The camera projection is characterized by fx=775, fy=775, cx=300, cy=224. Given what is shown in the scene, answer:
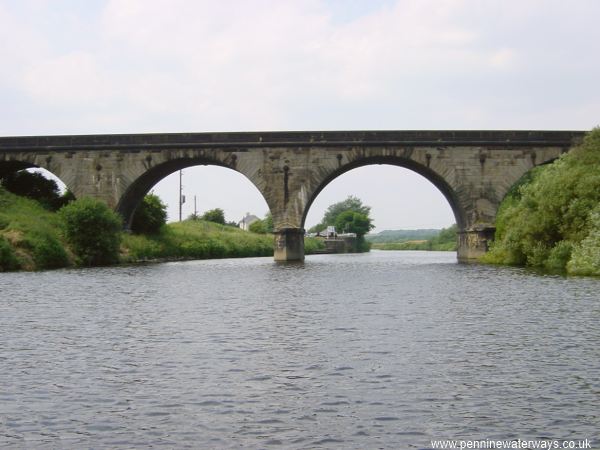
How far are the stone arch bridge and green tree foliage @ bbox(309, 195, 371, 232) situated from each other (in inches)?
3762

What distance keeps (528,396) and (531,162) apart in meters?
37.1

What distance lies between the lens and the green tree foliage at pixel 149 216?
53594 millimetres

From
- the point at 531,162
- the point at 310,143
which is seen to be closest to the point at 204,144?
the point at 310,143

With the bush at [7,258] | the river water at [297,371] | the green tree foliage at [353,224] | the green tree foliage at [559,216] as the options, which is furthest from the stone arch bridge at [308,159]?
the green tree foliage at [353,224]

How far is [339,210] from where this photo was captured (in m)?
147

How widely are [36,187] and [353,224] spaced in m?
76.4

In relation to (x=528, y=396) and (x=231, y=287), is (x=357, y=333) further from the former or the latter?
(x=231, y=287)

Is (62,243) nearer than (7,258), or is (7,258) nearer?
(7,258)

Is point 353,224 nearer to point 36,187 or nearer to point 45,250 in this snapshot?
point 36,187

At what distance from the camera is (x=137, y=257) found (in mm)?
47688

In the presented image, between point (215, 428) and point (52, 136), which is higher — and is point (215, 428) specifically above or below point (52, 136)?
below

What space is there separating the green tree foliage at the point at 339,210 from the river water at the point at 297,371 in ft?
399

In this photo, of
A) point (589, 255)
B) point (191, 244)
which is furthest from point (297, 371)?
point (191, 244)

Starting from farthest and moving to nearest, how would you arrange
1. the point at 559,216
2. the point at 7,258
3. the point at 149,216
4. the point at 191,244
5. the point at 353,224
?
the point at 353,224 < the point at 191,244 < the point at 149,216 < the point at 7,258 < the point at 559,216
